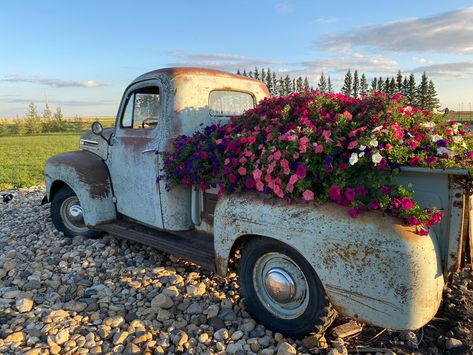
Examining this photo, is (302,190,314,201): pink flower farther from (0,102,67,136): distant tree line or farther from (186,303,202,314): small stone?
(0,102,67,136): distant tree line

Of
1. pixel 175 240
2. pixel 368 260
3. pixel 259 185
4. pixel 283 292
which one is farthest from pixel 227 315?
pixel 368 260

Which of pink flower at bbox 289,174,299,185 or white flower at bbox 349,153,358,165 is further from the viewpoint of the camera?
pink flower at bbox 289,174,299,185

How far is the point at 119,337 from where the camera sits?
310cm

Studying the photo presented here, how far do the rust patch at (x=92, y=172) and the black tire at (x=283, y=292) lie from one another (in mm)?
2511

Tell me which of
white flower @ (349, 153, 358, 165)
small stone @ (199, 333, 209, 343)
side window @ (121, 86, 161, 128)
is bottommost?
small stone @ (199, 333, 209, 343)

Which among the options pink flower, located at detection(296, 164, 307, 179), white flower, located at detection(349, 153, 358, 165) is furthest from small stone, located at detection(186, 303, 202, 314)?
white flower, located at detection(349, 153, 358, 165)

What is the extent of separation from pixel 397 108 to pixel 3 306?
12.6 ft

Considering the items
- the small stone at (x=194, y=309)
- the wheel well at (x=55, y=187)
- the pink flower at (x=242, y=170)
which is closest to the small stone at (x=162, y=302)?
the small stone at (x=194, y=309)

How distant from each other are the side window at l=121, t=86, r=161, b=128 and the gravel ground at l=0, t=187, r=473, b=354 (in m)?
1.58

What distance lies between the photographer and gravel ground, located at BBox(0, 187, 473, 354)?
117 inches

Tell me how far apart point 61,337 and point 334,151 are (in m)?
2.53

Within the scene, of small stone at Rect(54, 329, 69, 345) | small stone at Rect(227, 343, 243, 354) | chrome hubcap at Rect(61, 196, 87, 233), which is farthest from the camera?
chrome hubcap at Rect(61, 196, 87, 233)

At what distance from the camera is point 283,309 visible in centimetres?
314

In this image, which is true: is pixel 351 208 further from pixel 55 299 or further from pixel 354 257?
pixel 55 299
